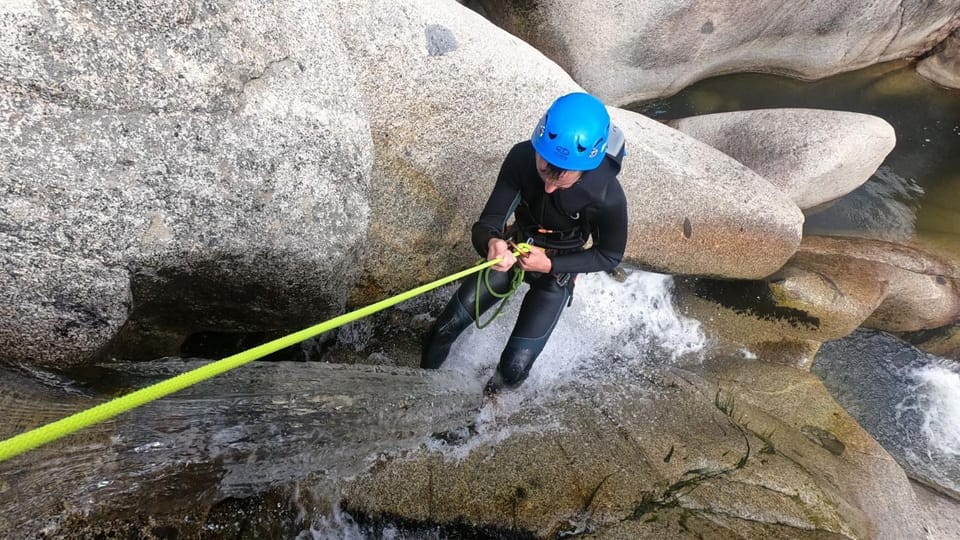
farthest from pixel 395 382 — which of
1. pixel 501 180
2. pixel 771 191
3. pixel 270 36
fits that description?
pixel 771 191

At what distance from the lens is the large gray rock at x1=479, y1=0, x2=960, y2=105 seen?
19.3ft

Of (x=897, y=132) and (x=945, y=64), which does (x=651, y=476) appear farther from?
(x=945, y=64)

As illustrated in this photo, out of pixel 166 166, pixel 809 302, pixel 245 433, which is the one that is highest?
pixel 166 166

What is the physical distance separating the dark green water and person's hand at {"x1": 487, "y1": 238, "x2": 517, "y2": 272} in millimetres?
4674

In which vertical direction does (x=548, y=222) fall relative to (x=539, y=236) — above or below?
above

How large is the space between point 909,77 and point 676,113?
16.4 feet

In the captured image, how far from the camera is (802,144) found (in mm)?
5656

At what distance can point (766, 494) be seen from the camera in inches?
116

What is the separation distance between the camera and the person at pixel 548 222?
2.73 metres

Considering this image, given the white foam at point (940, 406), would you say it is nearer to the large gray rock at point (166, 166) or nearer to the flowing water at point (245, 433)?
the flowing water at point (245, 433)

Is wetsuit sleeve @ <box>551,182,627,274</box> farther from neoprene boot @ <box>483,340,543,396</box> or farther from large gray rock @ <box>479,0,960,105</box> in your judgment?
large gray rock @ <box>479,0,960,105</box>

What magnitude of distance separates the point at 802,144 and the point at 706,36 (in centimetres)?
195

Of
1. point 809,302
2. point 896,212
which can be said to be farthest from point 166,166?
point 896,212

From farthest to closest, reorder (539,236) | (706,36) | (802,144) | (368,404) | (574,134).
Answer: (706,36), (802,144), (539,236), (368,404), (574,134)
